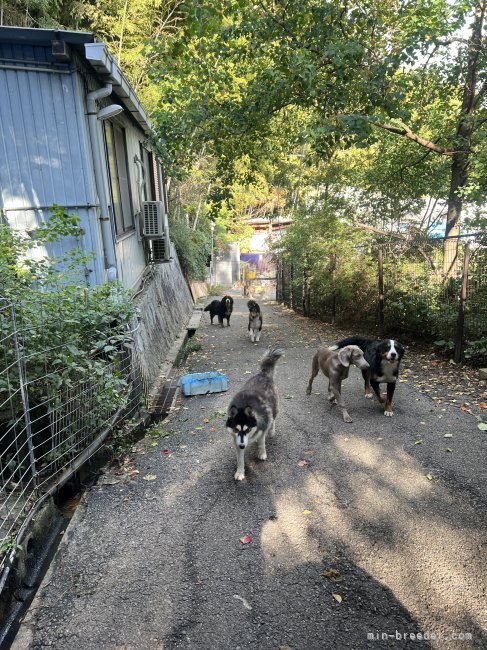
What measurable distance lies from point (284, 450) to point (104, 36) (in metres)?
15.4

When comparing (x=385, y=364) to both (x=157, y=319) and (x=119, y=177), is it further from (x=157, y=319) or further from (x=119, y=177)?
(x=119, y=177)

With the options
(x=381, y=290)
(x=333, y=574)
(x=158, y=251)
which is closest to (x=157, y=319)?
(x=158, y=251)

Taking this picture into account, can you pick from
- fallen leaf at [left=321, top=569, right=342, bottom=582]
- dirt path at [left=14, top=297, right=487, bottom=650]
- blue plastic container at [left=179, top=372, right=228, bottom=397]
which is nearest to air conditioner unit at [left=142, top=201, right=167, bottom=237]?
blue plastic container at [left=179, top=372, right=228, bottom=397]

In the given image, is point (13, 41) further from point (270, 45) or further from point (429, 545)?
point (429, 545)

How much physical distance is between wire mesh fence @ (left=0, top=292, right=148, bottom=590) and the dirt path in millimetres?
454

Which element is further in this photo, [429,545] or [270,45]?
[270,45]

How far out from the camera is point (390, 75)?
7.14 m

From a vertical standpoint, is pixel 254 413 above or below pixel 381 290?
below

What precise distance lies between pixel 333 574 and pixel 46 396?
261cm

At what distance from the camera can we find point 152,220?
9062 millimetres

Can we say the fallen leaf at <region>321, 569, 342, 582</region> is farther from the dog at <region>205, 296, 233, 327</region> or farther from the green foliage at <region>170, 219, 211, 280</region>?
the green foliage at <region>170, 219, 211, 280</region>

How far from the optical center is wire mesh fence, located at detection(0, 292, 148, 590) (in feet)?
10.0

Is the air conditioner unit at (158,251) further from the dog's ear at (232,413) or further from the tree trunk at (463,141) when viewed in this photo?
the dog's ear at (232,413)

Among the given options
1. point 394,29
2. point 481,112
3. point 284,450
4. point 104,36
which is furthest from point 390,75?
point 104,36
